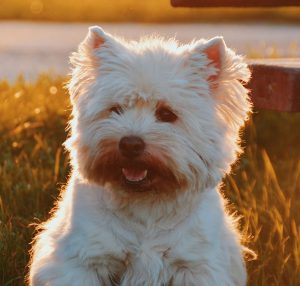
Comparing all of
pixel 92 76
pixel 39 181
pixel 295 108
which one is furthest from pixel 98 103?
pixel 39 181

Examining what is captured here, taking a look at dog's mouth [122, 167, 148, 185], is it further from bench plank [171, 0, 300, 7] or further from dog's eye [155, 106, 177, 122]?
bench plank [171, 0, 300, 7]

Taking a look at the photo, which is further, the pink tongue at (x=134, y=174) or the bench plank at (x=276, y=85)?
the bench plank at (x=276, y=85)

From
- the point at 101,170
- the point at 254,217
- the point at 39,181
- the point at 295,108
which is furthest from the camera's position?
the point at 39,181

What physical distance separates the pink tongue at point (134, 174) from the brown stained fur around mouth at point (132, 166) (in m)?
0.02

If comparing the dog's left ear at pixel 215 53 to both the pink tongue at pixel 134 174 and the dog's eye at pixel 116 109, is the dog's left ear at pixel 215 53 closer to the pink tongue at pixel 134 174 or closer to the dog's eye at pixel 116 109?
the dog's eye at pixel 116 109

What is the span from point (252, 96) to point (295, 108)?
522 mm

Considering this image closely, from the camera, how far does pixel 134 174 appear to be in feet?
13.7

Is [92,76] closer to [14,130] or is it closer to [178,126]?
[178,126]

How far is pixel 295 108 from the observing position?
4957 mm

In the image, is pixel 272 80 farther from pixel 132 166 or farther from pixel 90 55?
pixel 132 166

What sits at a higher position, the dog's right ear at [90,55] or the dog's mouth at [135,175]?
the dog's right ear at [90,55]

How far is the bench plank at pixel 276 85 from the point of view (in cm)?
495

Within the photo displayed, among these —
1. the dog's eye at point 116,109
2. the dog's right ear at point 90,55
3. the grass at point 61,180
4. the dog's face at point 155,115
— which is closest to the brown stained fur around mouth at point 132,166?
the dog's face at point 155,115

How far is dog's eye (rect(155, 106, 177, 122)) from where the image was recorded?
4.18m
